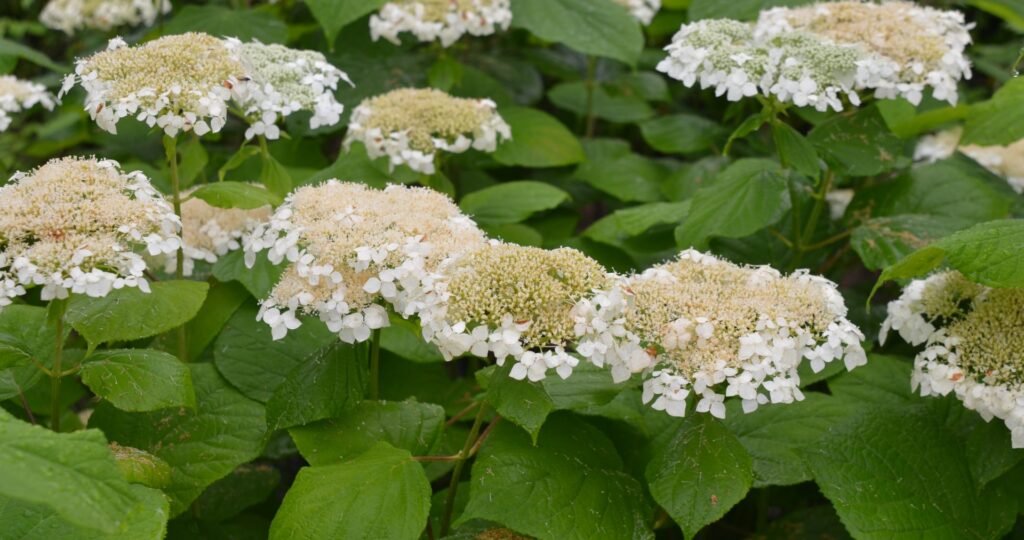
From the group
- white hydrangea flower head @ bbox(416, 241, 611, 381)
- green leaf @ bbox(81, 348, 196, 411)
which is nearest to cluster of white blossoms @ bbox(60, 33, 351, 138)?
green leaf @ bbox(81, 348, 196, 411)

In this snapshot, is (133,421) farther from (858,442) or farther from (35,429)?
(858,442)

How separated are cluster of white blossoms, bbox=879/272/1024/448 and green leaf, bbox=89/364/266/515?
4.14ft

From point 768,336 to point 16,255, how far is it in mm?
1211

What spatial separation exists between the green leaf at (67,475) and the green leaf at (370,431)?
0.52 meters

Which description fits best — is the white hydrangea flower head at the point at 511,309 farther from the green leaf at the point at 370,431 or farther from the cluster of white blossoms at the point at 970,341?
the cluster of white blossoms at the point at 970,341

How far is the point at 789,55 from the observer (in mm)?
2240

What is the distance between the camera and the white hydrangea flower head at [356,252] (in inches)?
66.6

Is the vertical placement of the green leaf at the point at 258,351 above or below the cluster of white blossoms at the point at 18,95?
below

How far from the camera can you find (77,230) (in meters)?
1.69

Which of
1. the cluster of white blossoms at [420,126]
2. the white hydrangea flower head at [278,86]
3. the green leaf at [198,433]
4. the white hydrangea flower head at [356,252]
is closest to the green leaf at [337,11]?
the cluster of white blossoms at [420,126]

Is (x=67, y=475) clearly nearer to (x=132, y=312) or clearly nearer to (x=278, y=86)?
(x=132, y=312)

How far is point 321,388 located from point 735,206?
107 centimetres

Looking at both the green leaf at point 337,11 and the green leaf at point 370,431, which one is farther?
the green leaf at point 337,11

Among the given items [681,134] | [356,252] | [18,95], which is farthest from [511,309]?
[681,134]
